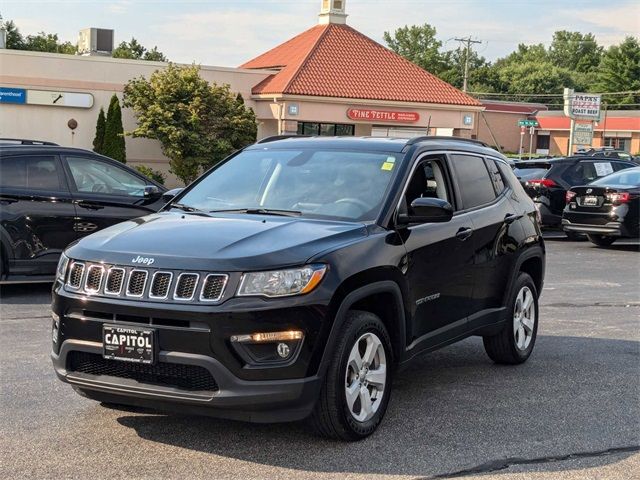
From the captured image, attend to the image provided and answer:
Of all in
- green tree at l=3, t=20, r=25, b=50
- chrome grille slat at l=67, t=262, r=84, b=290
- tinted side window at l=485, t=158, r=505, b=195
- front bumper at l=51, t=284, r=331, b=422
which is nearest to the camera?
front bumper at l=51, t=284, r=331, b=422

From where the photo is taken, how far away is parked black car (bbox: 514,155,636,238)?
66.3ft

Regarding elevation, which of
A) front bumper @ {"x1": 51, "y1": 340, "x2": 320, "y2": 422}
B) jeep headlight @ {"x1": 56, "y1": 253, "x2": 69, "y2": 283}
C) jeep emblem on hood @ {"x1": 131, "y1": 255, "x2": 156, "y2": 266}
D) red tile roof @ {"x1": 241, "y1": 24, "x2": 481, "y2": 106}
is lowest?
front bumper @ {"x1": 51, "y1": 340, "x2": 320, "y2": 422}

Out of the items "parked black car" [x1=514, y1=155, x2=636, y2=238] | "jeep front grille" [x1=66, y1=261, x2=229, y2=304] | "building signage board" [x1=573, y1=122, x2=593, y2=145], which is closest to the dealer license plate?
"jeep front grille" [x1=66, y1=261, x2=229, y2=304]

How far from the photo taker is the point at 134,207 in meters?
11.2

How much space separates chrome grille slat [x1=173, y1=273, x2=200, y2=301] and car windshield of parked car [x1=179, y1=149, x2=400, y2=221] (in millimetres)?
1259

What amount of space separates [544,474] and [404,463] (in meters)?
0.75

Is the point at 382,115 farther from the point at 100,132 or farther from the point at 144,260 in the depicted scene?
the point at 144,260

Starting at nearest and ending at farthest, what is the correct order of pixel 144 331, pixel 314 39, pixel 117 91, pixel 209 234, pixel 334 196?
pixel 144 331 → pixel 209 234 → pixel 334 196 → pixel 117 91 → pixel 314 39

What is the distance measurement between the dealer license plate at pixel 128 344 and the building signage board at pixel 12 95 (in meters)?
29.3

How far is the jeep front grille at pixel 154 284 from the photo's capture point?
4.79 m

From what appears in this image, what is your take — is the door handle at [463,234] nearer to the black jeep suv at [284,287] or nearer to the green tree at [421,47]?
the black jeep suv at [284,287]

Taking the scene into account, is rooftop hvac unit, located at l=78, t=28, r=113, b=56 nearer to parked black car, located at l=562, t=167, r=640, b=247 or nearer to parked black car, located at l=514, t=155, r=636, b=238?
parked black car, located at l=514, t=155, r=636, b=238

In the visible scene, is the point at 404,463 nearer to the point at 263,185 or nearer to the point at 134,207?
the point at 263,185

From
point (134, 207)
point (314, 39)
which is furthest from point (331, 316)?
point (314, 39)
